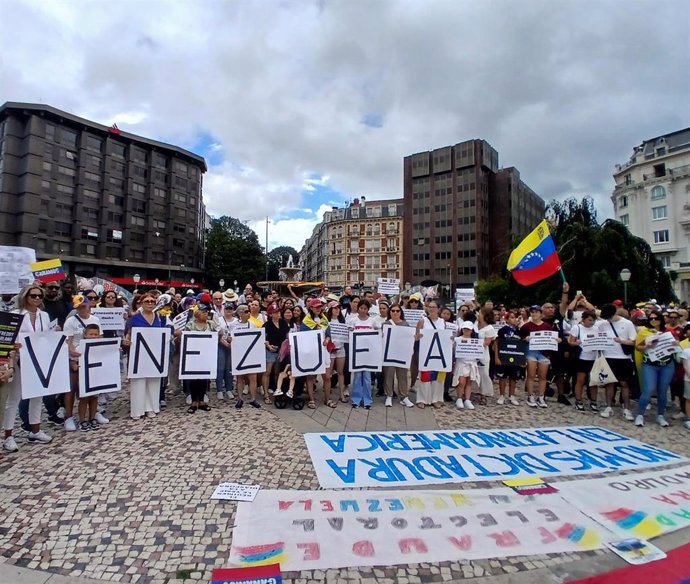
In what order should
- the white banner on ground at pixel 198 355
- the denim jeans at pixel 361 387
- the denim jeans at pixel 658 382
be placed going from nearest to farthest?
the denim jeans at pixel 658 382, the white banner on ground at pixel 198 355, the denim jeans at pixel 361 387

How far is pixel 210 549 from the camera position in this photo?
310 cm

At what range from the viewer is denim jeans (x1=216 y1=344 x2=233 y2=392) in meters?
7.53

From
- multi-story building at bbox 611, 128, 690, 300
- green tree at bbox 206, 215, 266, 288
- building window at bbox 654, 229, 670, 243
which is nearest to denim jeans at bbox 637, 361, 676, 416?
multi-story building at bbox 611, 128, 690, 300

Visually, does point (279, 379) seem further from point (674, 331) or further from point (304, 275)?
point (304, 275)

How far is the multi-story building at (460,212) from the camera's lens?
7175cm

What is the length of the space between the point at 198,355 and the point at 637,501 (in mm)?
6388

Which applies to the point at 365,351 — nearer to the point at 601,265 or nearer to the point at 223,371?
the point at 223,371

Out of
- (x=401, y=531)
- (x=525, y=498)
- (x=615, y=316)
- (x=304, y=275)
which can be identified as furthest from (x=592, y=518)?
(x=304, y=275)

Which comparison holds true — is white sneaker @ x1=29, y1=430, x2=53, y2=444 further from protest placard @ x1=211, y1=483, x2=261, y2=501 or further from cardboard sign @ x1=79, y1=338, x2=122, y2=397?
protest placard @ x1=211, y1=483, x2=261, y2=501

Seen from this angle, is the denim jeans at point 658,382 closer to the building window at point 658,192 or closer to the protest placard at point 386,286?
the protest placard at point 386,286

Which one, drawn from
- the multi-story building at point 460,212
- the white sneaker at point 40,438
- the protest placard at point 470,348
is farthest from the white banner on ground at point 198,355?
the multi-story building at point 460,212

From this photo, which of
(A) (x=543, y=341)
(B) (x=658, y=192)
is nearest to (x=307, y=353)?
(A) (x=543, y=341)

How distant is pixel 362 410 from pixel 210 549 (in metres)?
4.25

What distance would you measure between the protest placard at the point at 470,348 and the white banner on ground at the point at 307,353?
2639 millimetres
